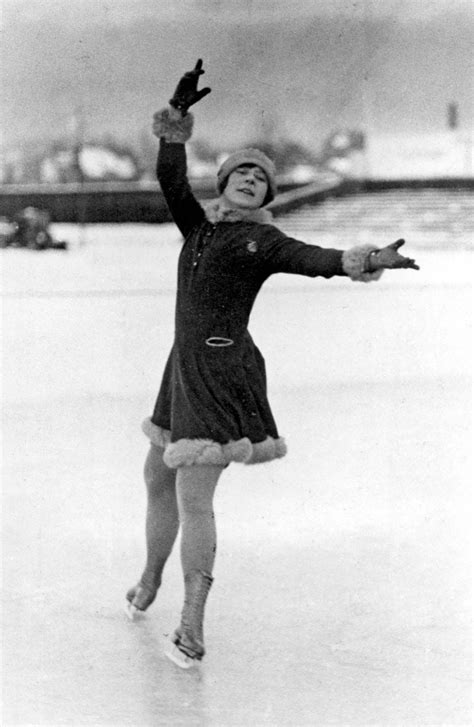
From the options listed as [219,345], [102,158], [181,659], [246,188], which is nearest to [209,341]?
[219,345]

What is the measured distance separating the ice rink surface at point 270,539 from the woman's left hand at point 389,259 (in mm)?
916

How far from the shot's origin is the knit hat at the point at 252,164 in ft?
8.61

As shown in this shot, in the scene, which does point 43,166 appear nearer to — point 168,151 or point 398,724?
point 168,151

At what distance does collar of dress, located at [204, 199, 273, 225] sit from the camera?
261 centimetres

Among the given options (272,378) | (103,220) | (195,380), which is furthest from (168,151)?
(103,220)

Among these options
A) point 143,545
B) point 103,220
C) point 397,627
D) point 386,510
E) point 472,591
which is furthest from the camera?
point 103,220

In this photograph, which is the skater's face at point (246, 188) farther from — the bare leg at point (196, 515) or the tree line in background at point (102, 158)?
the tree line in background at point (102, 158)

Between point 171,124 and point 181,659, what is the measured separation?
1.23 meters

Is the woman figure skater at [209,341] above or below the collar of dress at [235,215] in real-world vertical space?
below

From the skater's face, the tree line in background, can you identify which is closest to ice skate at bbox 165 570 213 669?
the skater's face

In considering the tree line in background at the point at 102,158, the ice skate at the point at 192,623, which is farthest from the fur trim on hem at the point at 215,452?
the tree line in background at the point at 102,158

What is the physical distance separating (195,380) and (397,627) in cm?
81

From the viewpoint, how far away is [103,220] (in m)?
11.2

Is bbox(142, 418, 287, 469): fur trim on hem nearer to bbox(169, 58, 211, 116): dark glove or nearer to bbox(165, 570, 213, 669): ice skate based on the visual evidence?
bbox(165, 570, 213, 669): ice skate
